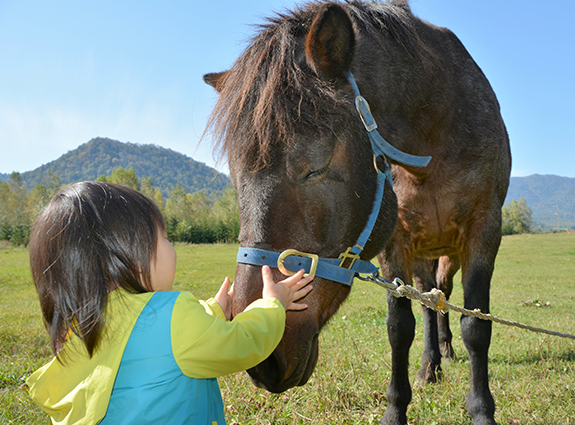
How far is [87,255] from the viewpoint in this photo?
1.30 metres

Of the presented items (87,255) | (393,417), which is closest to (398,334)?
(393,417)

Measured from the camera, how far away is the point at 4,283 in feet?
37.2

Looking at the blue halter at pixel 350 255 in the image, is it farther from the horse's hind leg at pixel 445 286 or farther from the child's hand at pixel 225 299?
the horse's hind leg at pixel 445 286

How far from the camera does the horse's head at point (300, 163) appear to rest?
174 cm

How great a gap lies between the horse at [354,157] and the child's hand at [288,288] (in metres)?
0.07

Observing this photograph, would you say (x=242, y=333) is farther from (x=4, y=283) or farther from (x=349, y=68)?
(x=4, y=283)

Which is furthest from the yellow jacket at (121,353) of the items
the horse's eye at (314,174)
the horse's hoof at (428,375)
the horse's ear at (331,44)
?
the horse's hoof at (428,375)

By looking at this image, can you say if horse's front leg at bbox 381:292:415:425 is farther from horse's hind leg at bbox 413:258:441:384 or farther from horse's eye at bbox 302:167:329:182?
horse's eye at bbox 302:167:329:182

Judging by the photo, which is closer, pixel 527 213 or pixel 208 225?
pixel 208 225

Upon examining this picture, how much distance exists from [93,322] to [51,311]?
284 mm

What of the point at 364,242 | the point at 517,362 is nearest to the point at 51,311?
the point at 364,242

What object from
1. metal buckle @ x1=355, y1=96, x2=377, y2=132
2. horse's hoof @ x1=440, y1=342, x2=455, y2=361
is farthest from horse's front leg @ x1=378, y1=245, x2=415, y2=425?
horse's hoof @ x1=440, y1=342, x2=455, y2=361

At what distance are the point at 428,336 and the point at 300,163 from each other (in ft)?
10.7

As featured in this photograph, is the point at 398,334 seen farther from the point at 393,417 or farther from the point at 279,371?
the point at 279,371
